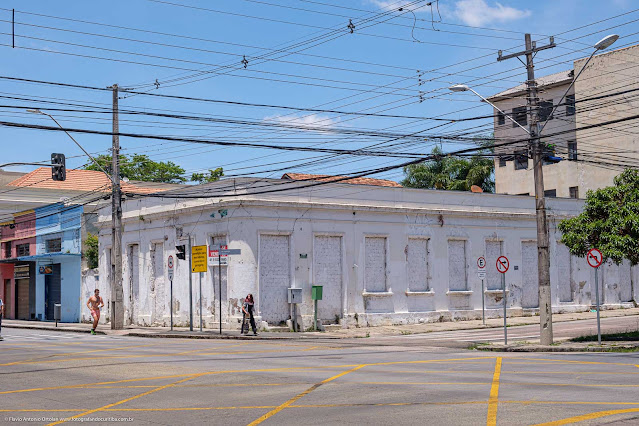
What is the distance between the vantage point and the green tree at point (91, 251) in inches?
1754

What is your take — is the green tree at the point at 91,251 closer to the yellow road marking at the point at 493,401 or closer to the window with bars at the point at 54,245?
the window with bars at the point at 54,245

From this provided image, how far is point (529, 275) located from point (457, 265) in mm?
4933

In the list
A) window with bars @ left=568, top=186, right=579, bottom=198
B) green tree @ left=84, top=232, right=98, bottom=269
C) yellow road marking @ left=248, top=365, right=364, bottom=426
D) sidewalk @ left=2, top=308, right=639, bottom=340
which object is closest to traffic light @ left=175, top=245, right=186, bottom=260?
sidewalk @ left=2, top=308, right=639, bottom=340

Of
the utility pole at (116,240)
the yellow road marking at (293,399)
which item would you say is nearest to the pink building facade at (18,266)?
the utility pole at (116,240)

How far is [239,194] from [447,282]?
11.5m

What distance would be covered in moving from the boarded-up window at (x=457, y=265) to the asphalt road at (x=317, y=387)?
15703 millimetres

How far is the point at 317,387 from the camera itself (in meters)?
13.6

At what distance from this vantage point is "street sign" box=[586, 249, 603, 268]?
2241 centimetres

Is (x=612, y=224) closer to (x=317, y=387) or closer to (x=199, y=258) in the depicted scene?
(x=317, y=387)

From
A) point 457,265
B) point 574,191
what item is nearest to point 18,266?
point 457,265

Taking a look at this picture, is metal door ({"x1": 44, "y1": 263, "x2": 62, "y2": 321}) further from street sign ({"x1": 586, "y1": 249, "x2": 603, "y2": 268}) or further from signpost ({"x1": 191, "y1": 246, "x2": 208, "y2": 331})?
street sign ({"x1": 586, "y1": 249, "x2": 603, "y2": 268})

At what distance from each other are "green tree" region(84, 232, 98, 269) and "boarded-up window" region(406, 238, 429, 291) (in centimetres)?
1883

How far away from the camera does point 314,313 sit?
1282 inches

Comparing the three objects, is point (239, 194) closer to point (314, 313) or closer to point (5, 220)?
point (314, 313)
